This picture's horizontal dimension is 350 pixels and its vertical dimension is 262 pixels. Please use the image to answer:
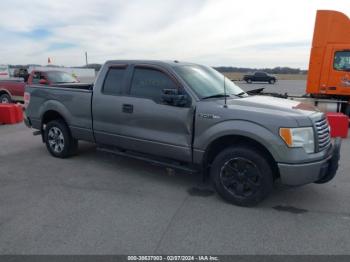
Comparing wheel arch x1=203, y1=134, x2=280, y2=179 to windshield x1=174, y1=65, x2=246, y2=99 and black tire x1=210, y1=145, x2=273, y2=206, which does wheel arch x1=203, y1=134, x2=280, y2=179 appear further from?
windshield x1=174, y1=65, x2=246, y2=99

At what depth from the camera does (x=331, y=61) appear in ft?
33.4

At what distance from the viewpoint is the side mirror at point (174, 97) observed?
4.66 m

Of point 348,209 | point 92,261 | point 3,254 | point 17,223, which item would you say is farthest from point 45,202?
point 348,209

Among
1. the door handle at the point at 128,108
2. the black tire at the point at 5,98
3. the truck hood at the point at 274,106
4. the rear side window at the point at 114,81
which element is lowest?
the black tire at the point at 5,98

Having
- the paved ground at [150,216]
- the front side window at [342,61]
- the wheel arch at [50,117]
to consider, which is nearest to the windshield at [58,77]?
the wheel arch at [50,117]

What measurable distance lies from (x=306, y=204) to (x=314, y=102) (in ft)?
22.6

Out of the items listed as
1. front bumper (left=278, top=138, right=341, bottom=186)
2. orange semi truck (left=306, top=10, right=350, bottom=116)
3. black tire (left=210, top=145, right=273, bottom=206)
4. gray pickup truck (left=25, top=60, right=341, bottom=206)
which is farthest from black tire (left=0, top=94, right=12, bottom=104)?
front bumper (left=278, top=138, right=341, bottom=186)

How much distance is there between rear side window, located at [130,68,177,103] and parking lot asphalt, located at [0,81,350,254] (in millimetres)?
1377

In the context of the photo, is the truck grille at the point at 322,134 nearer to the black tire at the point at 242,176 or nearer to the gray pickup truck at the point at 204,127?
the gray pickup truck at the point at 204,127

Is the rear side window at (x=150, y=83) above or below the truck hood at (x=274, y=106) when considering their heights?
above

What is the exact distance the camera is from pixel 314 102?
1059 centimetres

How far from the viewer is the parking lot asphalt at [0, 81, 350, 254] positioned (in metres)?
3.43

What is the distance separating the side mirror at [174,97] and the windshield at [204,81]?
0.26m

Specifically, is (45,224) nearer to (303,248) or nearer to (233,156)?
(233,156)
